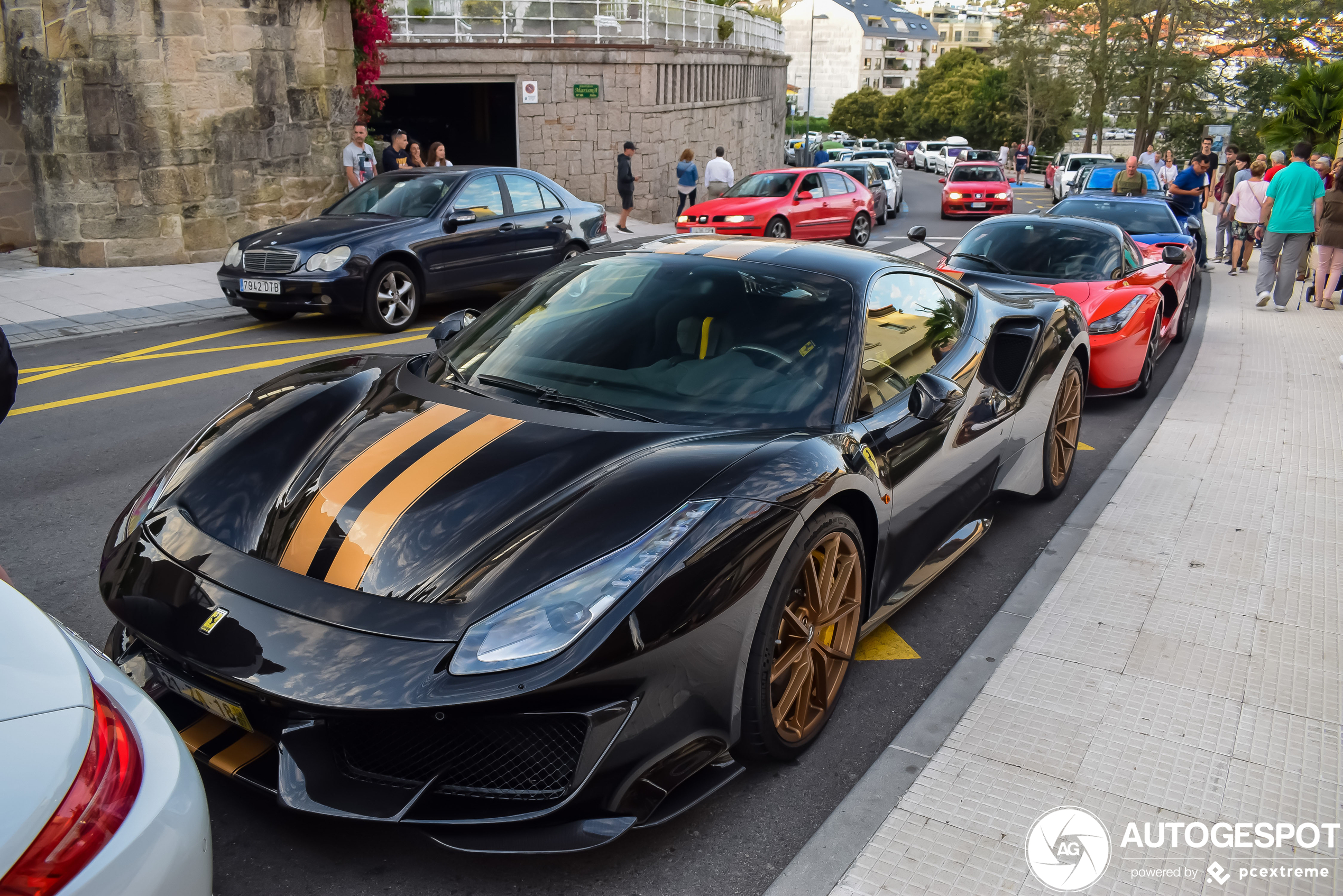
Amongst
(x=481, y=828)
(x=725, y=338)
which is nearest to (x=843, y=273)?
(x=725, y=338)

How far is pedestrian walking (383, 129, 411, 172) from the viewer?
15.3 metres

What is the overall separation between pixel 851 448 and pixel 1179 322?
849cm

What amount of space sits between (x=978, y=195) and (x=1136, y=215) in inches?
590

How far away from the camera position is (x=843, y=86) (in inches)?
5295

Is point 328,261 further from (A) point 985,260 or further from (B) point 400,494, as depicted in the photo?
(B) point 400,494

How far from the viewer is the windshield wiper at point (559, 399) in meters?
3.29

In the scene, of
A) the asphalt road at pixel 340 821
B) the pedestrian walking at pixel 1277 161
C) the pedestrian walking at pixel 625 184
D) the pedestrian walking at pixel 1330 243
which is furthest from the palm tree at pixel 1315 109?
the asphalt road at pixel 340 821

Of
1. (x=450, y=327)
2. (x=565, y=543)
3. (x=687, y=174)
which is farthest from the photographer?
(x=687, y=174)

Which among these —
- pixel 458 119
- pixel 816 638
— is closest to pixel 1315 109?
pixel 816 638

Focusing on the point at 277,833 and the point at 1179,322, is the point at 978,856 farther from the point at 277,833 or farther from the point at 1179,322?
the point at 1179,322

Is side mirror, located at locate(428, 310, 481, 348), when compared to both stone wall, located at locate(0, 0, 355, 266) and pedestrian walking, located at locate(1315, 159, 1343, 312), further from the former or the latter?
stone wall, located at locate(0, 0, 355, 266)

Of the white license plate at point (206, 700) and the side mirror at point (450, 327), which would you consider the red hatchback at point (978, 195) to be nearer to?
the side mirror at point (450, 327)

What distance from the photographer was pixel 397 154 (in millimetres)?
15453

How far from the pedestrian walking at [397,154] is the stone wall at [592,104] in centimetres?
796
